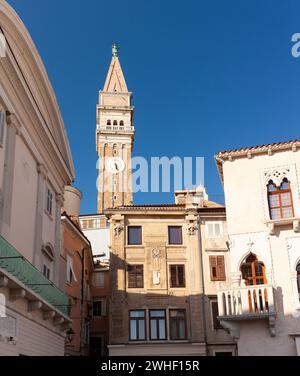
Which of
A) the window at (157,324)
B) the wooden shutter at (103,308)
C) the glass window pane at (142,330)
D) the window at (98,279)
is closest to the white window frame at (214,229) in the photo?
the window at (157,324)

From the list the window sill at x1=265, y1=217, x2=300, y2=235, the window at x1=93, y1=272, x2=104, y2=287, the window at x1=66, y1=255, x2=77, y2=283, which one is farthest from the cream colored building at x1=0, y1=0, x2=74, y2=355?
the window at x1=93, y1=272, x2=104, y2=287

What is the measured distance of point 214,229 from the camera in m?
33.7

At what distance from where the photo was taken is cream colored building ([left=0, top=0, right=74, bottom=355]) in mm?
16719

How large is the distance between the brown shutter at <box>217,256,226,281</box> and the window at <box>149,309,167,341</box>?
3.94 m

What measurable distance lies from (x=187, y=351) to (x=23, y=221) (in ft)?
49.1

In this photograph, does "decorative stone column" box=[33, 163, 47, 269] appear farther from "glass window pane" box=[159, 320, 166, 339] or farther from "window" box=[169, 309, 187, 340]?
"window" box=[169, 309, 187, 340]

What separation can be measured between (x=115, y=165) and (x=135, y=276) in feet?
169

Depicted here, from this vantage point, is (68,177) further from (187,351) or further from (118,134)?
(118,134)

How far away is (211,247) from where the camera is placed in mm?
33250

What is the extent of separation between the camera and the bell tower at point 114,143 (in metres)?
79.0

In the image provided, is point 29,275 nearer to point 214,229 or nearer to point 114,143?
point 214,229

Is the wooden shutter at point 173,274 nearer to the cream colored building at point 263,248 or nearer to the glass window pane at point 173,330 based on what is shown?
the glass window pane at point 173,330

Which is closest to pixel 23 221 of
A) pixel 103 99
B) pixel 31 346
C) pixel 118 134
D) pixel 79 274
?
pixel 31 346

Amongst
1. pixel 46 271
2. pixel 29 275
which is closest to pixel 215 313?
pixel 46 271
